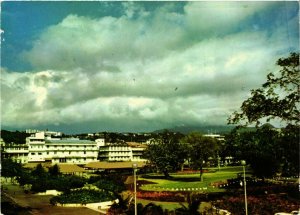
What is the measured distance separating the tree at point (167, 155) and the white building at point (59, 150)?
39.5 metres

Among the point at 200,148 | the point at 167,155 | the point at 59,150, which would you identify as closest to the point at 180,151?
the point at 167,155

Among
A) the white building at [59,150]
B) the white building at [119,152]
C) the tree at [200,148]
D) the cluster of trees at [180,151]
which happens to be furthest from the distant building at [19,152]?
the tree at [200,148]

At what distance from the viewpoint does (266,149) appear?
5069 centimetres

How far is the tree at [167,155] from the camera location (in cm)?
6906

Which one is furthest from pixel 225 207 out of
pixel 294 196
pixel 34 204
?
pixel 34 204

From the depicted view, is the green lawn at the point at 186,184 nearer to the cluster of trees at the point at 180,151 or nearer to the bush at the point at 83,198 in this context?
the cluster of trees at the point at 180,151

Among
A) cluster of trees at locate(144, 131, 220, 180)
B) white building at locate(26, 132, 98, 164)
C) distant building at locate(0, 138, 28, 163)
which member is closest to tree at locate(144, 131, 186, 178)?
cluster of trees at locate(144, 131, 220, 180)

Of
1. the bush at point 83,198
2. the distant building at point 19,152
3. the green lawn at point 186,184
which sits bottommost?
the green lawn at point 186,184

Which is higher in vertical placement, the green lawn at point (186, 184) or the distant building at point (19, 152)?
the distant building at point (19, 152)

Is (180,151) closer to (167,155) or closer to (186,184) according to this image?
(167,155)

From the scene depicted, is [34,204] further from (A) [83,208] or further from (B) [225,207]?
(B) [225,207]

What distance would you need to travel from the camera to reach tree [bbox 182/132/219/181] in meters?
58.1

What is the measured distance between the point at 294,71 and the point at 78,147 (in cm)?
8387

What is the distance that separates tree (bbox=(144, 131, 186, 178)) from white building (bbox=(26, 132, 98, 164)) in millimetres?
39522
